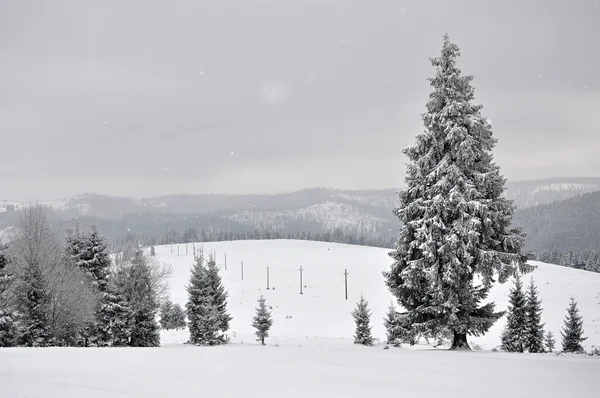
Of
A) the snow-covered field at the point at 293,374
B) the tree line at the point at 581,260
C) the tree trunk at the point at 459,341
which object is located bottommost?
the tree line at the point at 581,260

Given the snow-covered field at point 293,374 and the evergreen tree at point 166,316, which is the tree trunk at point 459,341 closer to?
the snow-covered field at point 293,374

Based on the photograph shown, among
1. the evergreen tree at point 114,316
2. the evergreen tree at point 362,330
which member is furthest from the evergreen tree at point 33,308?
the evergreen tree at point 362,330

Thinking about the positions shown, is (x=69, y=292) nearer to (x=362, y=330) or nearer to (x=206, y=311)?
(x=206, y=311)

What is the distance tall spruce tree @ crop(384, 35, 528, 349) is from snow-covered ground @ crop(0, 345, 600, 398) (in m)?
4.04

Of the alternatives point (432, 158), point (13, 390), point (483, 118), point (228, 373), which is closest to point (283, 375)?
point (228, 373)

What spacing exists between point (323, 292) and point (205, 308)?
52.4m

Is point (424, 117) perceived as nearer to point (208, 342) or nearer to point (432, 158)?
point (432, 158)

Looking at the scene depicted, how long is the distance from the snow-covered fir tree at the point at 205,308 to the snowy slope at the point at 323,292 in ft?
27.2

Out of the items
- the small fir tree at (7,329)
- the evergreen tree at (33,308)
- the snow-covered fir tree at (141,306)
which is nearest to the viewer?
the small fir tree at (7,329)

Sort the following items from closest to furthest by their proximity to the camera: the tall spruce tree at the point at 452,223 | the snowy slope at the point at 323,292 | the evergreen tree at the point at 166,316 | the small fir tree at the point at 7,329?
1. the tall spruce tree at the point at 452,223
2. the small fir tree at the point at 7,329
3. the snowy slope at the point at 323,292
4. the evergreen tree at the point at 166,316

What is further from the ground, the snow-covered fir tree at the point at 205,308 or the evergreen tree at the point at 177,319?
the snow-covered fir tree at the point at 205,308

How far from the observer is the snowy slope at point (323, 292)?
181 ft

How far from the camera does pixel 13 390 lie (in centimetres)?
888

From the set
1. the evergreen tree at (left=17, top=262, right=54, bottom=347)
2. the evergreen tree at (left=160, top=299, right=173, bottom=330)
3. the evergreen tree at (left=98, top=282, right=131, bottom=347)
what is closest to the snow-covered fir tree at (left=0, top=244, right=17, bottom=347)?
the evergreen tree at (left=17, top=262, right=54, bottom=347)
